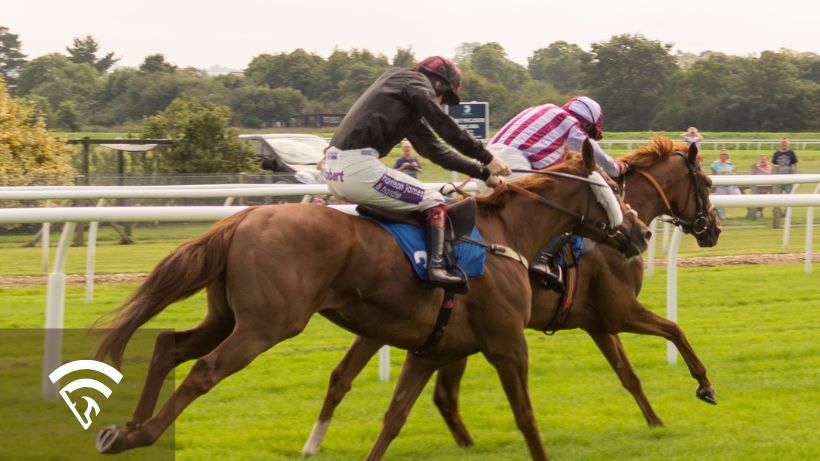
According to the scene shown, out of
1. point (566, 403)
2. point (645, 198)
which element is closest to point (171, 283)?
point (566, 403)

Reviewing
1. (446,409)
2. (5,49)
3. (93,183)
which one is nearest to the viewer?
(446,409)

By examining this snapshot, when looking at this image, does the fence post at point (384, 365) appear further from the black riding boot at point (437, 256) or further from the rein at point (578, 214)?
the black riding boot at point (437, 256)

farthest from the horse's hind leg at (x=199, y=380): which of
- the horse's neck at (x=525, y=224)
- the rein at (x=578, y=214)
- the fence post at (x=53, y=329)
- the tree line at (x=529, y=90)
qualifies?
the tree line at (x=529, y=90)

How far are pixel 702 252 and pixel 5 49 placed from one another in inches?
1275

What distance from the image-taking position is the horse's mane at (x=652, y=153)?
679 cm

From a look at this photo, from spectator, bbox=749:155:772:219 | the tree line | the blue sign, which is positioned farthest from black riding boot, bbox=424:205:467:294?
the tree line

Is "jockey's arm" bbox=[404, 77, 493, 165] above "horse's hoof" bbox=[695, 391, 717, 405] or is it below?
above

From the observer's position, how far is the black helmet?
5.27m

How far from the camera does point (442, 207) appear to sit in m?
5.13

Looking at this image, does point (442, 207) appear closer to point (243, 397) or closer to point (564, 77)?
point (243, 397)

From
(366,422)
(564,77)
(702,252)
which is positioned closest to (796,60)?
(564,77)

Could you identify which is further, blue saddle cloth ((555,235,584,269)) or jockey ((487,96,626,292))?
jockey ((487,96,626,292))
